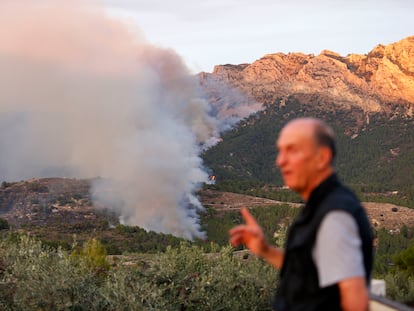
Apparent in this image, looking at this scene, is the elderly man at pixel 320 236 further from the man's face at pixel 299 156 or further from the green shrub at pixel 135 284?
the green shrub at pixel 135 284

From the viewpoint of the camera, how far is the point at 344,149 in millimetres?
151875

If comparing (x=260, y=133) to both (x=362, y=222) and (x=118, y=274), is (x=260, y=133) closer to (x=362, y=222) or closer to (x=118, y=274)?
(x=118, y=274)

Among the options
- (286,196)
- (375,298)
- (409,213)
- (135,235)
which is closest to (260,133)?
(286,196)

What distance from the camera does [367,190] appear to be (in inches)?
4646

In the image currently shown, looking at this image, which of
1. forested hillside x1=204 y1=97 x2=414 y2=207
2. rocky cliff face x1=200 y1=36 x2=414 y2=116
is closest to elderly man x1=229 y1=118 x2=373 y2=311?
forested hillside x1=204 y1=97 x2=414 y2=207

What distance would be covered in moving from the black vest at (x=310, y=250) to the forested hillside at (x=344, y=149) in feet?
391

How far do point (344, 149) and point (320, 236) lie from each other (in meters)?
154

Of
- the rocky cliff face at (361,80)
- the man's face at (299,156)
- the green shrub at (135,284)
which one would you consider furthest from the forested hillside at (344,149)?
the man's face at (299,156)

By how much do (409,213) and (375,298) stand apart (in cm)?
9413

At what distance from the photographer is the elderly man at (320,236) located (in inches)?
96.3

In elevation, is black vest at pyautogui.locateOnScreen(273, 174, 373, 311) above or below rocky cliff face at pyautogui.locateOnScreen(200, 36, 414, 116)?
below

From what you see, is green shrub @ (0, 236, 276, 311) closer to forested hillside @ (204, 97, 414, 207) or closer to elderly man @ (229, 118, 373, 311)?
elderly man @ (229, 118, 373, 311)

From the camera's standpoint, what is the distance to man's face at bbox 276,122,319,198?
2729 millimetres

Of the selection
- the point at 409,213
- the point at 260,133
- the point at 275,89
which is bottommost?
the point at 409,213
